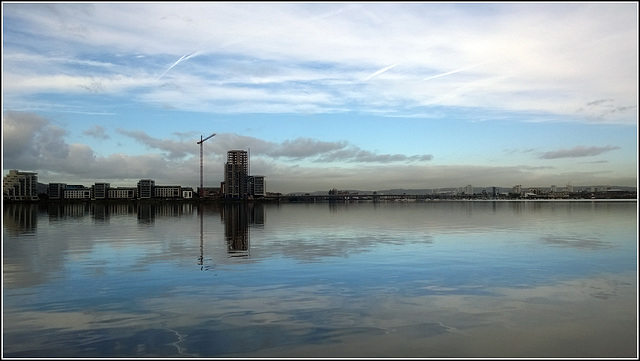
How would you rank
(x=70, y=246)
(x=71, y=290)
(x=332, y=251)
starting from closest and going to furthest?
(x=71, y=290), (x=332, y=251), (x=70, y=246)

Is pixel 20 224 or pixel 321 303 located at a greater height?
pixel 321 303

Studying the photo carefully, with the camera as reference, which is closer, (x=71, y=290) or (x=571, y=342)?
(x=571, y=342)

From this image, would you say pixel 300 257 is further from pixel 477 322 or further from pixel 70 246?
pixel 70 246

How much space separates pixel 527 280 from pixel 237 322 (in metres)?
16.1

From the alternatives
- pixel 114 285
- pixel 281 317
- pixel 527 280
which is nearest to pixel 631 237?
pixel 527 280

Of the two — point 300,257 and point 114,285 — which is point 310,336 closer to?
point 114,285

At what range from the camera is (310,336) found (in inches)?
601

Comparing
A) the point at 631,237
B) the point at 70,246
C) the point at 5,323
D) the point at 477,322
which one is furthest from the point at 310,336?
the point at 631,237

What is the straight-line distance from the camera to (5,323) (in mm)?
17000

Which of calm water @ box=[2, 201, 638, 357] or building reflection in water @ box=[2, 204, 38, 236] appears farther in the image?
building reflection in water @ box=[2, 204, 38, 236]

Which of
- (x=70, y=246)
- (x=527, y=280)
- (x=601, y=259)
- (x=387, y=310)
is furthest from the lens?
(x=70, y=246)

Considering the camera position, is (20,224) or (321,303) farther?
(20,224)

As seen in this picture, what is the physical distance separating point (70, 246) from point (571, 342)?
129ft

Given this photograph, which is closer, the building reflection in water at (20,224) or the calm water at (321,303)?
the calm water at (321,303)
